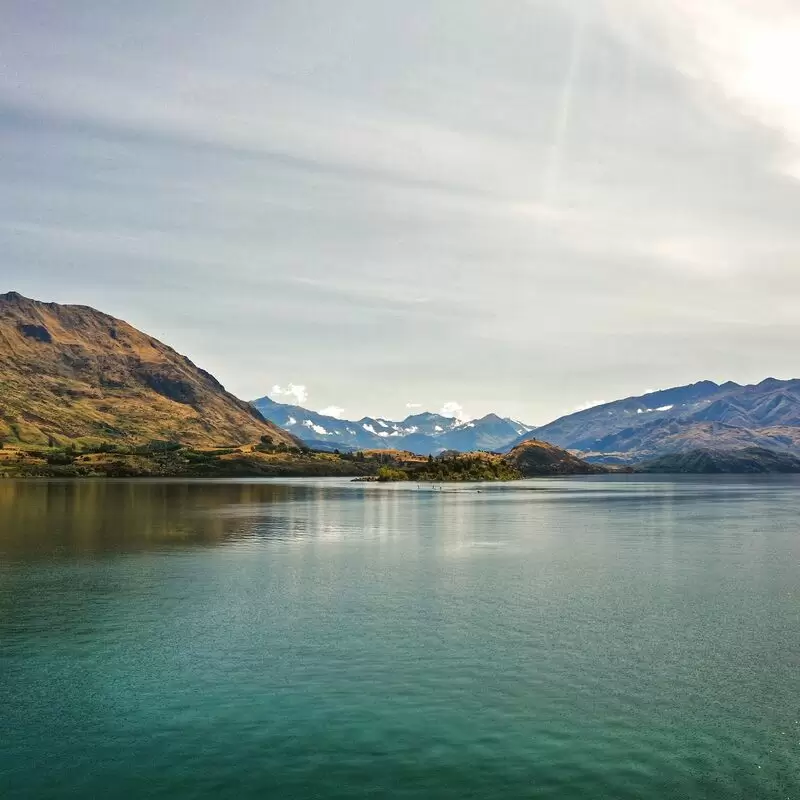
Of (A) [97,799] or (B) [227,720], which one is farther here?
(B) [227,720]

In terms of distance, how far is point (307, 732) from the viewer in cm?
3569

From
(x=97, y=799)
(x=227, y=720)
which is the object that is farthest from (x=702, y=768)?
(x=97, y=799)

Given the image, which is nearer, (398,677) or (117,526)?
(398,677)

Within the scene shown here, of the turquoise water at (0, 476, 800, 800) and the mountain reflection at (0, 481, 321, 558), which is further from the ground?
the mountain reflection at (0, 481, 321, 558)

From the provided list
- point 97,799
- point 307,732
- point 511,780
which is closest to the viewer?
point 97,799

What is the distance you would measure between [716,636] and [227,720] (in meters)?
38.1

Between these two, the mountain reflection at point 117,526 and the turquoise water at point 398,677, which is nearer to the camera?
the turquoise water at point 398,677

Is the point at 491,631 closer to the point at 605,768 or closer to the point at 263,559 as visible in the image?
the point at 605,768

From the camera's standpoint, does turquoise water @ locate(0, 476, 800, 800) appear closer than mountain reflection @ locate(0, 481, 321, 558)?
Yes

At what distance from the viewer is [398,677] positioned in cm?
4453

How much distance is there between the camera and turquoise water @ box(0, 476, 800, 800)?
1225 inches

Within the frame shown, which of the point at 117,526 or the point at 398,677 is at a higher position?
the point at 117,526

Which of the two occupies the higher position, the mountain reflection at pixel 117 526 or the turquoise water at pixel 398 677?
the mountain reflection at pixel 117 526

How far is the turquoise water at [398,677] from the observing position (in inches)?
1225
